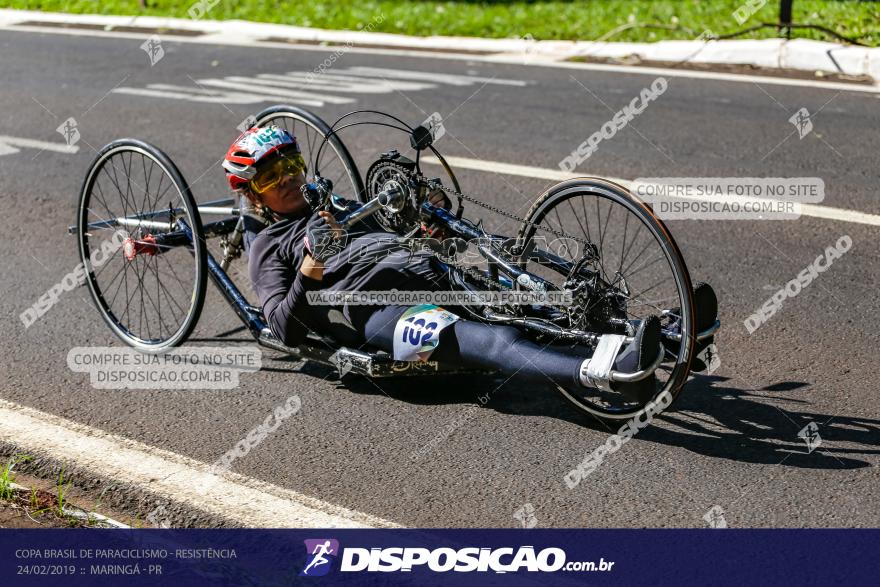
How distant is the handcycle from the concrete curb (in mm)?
5538

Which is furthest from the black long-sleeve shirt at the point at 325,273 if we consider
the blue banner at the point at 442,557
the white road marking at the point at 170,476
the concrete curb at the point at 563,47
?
the concrete curb at the point at 563,47

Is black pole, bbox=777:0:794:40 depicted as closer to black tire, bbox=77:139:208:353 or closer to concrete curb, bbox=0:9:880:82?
concrete curb, bbox=0:9:880:82

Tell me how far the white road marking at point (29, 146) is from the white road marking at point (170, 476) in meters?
5.12

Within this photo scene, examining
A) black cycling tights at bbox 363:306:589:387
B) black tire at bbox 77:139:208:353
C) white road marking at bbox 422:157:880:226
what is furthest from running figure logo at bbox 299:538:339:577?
white road marking at bbox 422:157:880:226

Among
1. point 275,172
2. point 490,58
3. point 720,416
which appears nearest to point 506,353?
point 720,416

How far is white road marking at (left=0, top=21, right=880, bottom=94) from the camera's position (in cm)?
1045

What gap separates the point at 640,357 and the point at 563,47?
950 centimetres

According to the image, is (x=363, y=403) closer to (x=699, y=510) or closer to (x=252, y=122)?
(x=699, y=510)

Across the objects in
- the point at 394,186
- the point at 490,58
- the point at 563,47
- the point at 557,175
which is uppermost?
the point at 563,47

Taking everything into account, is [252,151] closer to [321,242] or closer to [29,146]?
[321,242]

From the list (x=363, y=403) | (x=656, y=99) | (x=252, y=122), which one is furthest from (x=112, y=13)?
(x=363, y=403)

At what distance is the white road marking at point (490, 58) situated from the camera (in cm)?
1045

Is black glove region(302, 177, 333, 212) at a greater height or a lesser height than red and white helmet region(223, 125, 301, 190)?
lesser

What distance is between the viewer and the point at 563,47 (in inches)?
508
